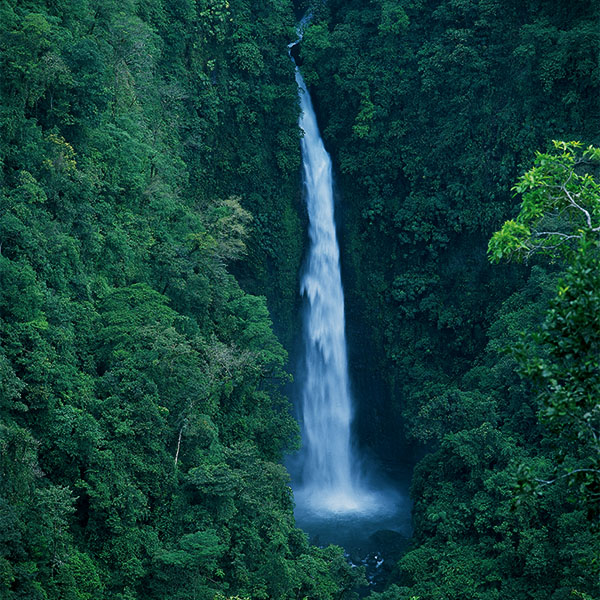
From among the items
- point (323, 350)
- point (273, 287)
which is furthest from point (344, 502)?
point (273, 287)

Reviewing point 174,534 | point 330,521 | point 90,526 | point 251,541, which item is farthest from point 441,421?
point 90,526

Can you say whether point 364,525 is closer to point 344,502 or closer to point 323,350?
point 344,502

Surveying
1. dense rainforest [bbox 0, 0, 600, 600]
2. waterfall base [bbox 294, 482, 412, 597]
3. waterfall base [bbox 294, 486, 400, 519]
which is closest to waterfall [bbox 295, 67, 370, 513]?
waterfall base [bbox 294, 486, 400, 519]

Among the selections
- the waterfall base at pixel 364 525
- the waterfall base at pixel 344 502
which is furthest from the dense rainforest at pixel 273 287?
the waterfall base at pixel 344 502

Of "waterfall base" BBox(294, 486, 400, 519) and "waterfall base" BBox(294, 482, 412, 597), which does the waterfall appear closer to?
"waterfall base" BBox(294, 486, 400, 519)

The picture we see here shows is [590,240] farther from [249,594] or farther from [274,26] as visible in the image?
[274,26]

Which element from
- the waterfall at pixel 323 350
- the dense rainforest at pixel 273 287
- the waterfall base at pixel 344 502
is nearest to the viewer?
the dense rainforest at pixel 273 287

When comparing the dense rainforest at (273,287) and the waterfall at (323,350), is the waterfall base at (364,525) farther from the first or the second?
the dense rainforest at (273,287)
